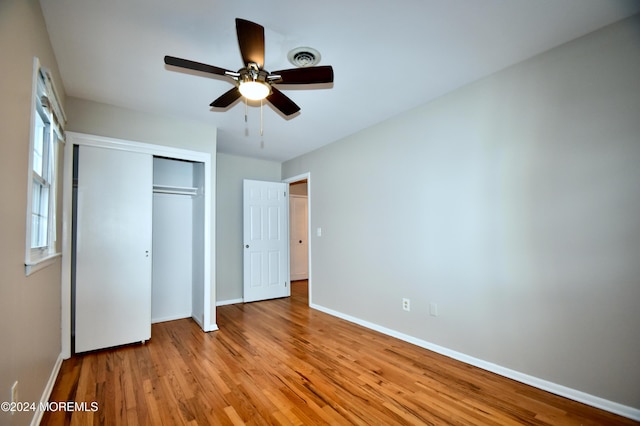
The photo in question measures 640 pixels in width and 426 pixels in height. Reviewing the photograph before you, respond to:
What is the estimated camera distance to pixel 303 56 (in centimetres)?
216

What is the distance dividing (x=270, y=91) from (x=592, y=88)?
224 cm

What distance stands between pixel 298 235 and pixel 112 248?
4413mm

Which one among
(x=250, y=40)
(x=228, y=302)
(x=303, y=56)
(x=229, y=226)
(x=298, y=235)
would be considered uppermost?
(x=303, y=56)

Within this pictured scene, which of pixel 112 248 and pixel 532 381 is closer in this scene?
pixel 532 381

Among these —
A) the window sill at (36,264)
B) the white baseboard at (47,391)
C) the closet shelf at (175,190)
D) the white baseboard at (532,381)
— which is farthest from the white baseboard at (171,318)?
the white baseboard at (532,381)

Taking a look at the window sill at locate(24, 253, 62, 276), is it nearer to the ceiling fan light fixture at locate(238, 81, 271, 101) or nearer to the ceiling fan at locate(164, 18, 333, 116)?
the ceiling fan at locate(164, 18, 333, 116)

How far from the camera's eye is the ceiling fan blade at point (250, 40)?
5.00 ft

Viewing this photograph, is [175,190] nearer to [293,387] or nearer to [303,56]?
[303,56]

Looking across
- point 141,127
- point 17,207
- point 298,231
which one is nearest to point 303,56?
point 17,207

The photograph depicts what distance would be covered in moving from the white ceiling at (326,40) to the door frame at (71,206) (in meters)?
0.42

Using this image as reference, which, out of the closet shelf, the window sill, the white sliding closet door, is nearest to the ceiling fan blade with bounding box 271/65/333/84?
the window sill

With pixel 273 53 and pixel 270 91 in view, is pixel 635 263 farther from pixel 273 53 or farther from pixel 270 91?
pixel 273 53

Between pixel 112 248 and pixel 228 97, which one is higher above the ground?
pixel 228 97

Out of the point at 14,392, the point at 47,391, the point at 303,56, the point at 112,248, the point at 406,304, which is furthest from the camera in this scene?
the point at 406,304
